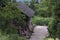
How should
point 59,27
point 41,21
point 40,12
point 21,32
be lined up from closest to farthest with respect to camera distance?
point 59,27 → point 21,32 → point 41,21 → point 40,12

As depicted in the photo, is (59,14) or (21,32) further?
(21,32)

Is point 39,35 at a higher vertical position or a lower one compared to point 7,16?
lower

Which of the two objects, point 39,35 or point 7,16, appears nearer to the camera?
point 7,16

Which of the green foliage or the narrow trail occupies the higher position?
the green foliage

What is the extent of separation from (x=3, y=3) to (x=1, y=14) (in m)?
0.82

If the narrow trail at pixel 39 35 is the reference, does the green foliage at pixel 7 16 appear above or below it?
above

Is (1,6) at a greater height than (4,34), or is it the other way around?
(1,6)

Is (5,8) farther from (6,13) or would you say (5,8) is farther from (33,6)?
(33,6)

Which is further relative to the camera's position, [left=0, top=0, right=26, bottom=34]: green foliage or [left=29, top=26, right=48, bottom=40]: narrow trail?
[left=29, top=26, right=48, bottom=40]: narrow trail

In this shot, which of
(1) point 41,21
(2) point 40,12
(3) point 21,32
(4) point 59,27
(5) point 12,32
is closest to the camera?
(4) point 59,27

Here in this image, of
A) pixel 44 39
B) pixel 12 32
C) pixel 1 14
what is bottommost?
pixel 44 39

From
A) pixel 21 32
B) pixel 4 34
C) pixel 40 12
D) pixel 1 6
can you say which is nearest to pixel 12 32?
pixel 4 34

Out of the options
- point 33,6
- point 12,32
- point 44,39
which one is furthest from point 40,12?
point 12,32

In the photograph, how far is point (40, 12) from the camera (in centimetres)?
3988
